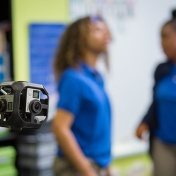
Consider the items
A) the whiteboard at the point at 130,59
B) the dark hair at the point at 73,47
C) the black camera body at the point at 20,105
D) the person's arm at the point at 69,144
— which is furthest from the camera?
the whiteboard at the point at 130,59

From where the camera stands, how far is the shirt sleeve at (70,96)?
1.97m

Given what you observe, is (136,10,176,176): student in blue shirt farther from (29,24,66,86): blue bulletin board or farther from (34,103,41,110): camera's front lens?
(34,103,41,110): camera's front lens

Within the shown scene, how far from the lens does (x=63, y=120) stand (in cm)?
198

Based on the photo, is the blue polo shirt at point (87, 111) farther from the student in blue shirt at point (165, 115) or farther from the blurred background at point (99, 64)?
the blurred background at point (99, 64)

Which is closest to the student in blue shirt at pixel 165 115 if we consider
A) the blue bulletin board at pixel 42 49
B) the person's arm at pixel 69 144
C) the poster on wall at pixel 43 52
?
the person's arm at pixel 69 144

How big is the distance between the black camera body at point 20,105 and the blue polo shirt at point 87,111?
3.26 ft

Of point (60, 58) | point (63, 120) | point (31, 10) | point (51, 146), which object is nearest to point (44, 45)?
point (31, 10)

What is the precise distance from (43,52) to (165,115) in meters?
1.17

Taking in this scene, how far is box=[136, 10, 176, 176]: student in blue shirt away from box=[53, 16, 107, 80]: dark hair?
19.6 inches

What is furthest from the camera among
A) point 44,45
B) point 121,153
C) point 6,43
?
point 121,153

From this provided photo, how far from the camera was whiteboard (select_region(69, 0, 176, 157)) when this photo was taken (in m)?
3.50

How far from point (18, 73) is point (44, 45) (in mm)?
319

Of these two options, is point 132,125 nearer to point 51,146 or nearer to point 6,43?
point 51,146

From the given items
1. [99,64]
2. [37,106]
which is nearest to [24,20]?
[99,64]
